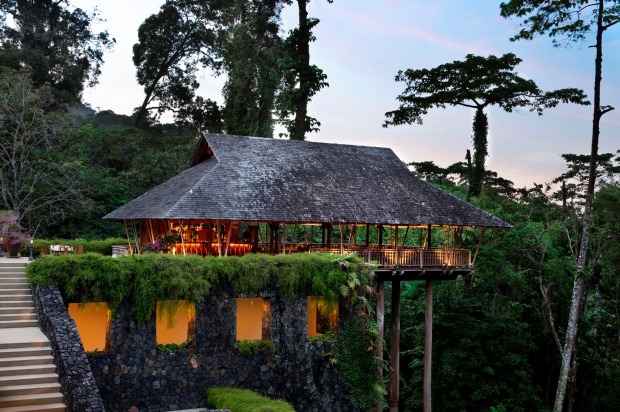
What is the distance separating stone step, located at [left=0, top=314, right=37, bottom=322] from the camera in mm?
15250

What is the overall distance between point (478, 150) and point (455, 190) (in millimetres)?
8711

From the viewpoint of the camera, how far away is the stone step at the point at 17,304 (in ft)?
51.3

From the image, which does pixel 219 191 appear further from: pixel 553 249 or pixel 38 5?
pixel 38 5

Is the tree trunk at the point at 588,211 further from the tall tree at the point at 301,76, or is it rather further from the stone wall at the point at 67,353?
the stone wall at the point at 67,353

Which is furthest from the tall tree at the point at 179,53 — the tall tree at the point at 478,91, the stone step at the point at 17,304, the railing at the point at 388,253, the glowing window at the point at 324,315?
the stone step at the point at 17,304

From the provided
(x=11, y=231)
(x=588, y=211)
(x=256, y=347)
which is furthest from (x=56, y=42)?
(x=588, y=211)

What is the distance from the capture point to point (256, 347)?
57.1 feet

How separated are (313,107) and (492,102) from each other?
32.3ft

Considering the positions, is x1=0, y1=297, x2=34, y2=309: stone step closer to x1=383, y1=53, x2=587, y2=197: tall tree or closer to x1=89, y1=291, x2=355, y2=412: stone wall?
x1=89, y1=291, x2=355, y2=412: stone wall

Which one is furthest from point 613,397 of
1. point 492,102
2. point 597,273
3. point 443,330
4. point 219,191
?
point 219,191

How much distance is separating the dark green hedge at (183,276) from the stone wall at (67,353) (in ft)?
2.07

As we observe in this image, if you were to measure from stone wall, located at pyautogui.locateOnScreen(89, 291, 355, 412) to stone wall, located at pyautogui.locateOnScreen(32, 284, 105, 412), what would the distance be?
1679 millimetres

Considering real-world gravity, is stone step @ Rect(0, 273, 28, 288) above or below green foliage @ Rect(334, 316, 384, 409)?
above

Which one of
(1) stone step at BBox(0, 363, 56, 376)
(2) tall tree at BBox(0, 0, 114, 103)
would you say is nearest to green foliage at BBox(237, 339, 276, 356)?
(1) stone step at BBox(0, 363, 56, 376)
